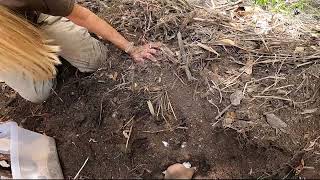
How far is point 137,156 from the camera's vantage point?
5.73ft

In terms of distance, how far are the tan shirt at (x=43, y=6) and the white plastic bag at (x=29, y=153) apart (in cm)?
47

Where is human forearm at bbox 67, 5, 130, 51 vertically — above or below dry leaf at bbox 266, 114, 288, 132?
above

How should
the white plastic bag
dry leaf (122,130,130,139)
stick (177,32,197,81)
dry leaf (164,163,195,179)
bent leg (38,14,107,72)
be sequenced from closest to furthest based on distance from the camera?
dry leaf (164,163,195,179)
the white plastic bag
dry leaf (122,130,130,139)
stick (177,32,197,81)
bent leg (38,14,107,72)

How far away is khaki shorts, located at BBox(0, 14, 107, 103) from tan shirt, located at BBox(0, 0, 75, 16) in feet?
0.81

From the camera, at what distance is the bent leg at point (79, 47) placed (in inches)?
80.2

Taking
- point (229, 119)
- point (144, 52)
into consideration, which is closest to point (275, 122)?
point (229, 119)

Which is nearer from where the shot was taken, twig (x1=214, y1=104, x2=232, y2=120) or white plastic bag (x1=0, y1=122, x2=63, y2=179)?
white plastic bag (x1=0, y1=122, x2=63, y2=179)

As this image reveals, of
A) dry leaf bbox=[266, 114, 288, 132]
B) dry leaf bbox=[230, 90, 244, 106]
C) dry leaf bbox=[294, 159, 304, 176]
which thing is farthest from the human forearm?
dry leaf bbox=[294, 159, 304, 176]

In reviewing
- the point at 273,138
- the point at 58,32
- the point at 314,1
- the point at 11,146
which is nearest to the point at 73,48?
the point at 58,32

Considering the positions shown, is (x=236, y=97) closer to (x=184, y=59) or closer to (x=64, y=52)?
(x=184, y=59)

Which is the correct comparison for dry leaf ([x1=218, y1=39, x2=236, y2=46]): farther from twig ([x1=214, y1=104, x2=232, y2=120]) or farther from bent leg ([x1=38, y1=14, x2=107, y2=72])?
bent leg ([x1=38, y1=14, x2=107, y2=72])

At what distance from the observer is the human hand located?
2.02 meters

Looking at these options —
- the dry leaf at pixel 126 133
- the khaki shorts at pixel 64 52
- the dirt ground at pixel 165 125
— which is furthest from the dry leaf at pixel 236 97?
the khaki shorts at pixel 64 52

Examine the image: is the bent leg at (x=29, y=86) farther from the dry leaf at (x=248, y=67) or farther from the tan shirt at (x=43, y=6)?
the dry leaf at (x=248, y=67)
